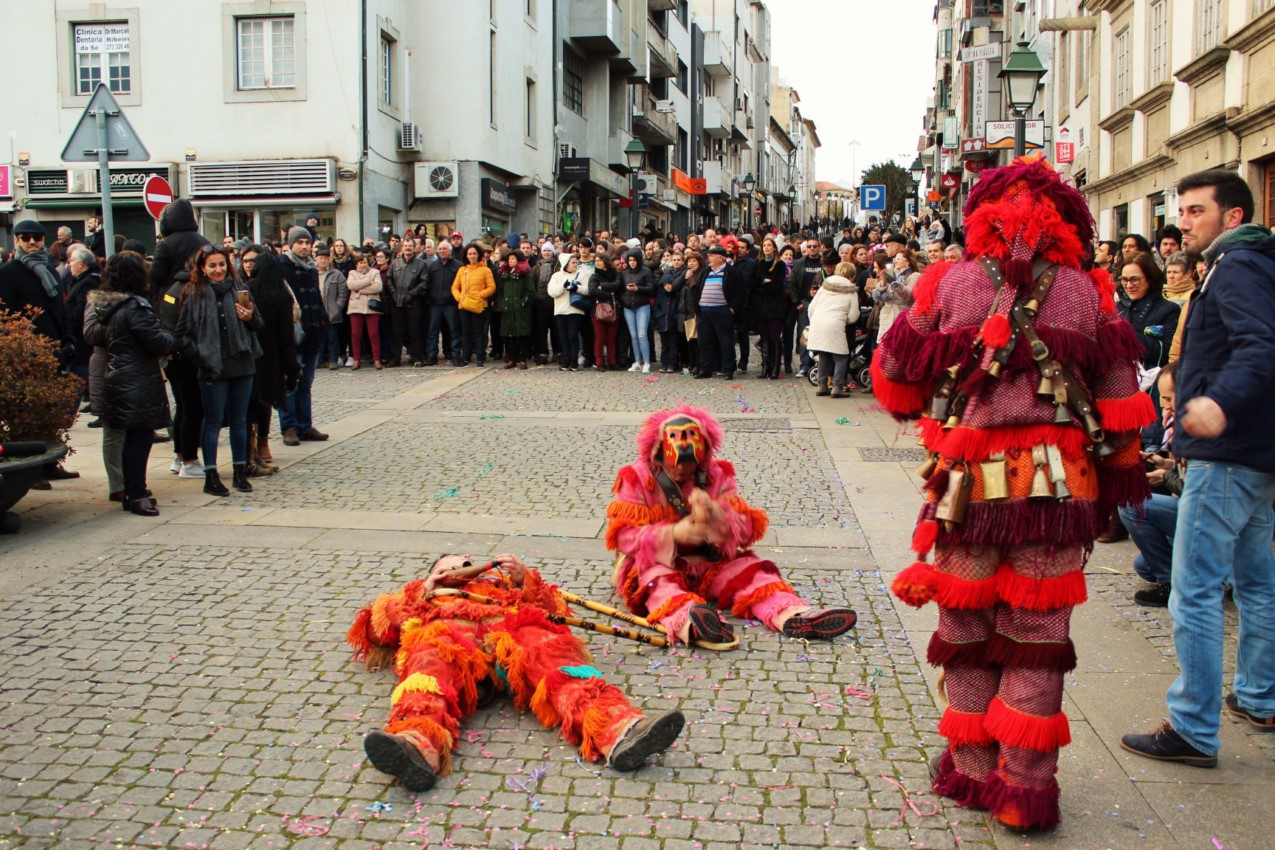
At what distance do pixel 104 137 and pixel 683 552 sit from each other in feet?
25.9

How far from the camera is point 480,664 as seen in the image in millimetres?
4406

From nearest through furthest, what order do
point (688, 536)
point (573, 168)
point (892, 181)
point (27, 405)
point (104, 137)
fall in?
point (688, 536) < point (27, 405) < point (104, 137) < point (573, 168) < point (892, 181)

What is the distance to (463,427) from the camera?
38.8 ft

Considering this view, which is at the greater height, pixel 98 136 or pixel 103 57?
pixel 103 57

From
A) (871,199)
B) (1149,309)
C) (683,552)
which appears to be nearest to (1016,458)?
(683,552)

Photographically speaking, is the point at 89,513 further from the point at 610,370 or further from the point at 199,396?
the point at 610,370

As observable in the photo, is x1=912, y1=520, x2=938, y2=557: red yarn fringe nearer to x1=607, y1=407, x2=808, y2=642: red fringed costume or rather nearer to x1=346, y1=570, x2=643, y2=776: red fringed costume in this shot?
x1=346, y1=570, x2=643, y2=776: red fringed costume

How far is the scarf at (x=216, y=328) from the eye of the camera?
8289mm

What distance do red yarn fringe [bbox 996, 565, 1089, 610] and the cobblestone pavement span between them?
0.70 m

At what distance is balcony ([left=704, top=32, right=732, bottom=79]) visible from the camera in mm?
56125

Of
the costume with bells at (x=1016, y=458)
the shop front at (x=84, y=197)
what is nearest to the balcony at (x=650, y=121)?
the shop front at (x=84, y=197)

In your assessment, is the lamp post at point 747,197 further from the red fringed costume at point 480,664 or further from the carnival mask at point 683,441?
the red fringed costume at point 480,664

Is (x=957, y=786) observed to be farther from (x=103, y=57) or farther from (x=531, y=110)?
(x=531, y=110)

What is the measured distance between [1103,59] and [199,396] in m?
18.9
